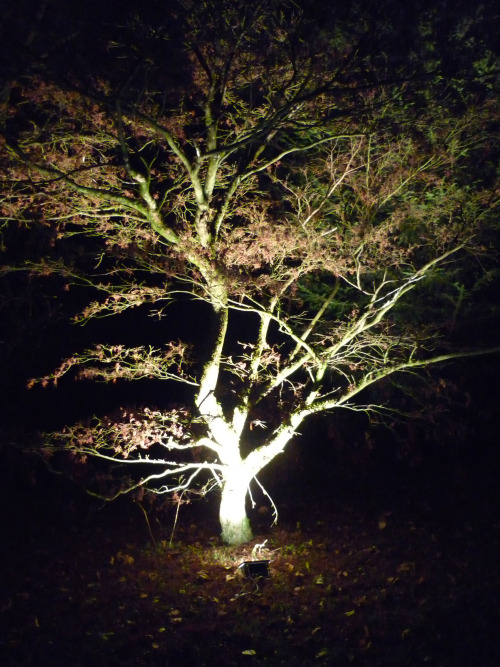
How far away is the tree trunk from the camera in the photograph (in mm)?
8533

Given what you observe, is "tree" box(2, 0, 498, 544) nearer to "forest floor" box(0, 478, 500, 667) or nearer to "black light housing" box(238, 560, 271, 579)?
"forest floor" box(0, 478, 500, 667)

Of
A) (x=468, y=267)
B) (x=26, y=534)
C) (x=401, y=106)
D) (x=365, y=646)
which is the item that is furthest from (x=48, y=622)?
(x=468, y=267)

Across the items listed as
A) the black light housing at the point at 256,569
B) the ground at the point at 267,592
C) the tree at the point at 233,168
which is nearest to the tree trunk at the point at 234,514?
the tree at the point at 233,168

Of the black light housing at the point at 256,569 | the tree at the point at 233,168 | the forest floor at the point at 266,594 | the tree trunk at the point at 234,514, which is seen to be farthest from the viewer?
the tree trunk at the point at 234,514

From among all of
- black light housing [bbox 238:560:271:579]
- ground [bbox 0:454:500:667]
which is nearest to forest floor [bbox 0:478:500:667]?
ground [bbox 0:454:500:667]

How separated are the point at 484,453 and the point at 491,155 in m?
5.59

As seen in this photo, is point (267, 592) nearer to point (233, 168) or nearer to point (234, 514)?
point (234, 514)

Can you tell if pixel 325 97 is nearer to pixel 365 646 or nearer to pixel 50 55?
pixel 50 55

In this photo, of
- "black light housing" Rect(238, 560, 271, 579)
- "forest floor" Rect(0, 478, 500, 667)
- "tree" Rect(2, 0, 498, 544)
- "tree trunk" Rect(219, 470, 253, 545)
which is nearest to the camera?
"forest floor" Rect(0, 478, 500, 667)

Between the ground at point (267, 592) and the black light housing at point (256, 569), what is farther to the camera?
the black light housing at point (256, 569)

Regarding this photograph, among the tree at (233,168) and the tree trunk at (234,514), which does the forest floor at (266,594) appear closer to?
the tree trunk at (234,514)

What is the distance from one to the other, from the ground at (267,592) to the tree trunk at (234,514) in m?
0.25

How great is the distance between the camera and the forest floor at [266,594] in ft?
17.0

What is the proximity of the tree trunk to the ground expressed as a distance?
0.81ft
